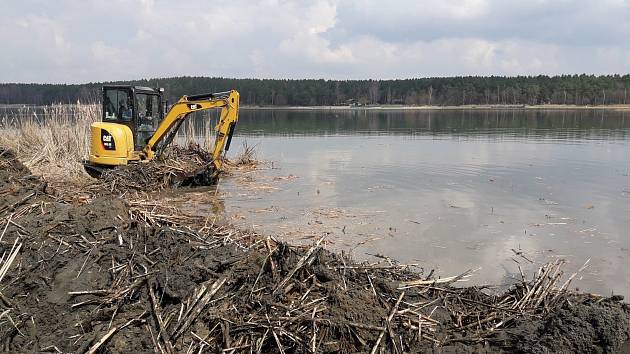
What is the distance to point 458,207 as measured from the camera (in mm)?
10578

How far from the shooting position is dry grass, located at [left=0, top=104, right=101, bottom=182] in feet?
44.6

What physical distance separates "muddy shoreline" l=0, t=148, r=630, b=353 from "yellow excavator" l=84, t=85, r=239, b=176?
6995 mm

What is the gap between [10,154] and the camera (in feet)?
32.2

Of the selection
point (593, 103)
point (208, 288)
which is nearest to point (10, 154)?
point (208, 288)

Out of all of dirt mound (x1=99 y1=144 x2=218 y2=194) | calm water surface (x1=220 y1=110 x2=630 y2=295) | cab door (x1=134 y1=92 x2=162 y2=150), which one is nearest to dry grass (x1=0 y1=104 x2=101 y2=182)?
dirt mound (x1=99 y1=144 x2=218 y2=194)

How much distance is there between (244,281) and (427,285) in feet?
5.92

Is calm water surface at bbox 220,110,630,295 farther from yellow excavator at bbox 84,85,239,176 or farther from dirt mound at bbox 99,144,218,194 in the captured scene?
yellow excavator at bbox 84,85,239,176

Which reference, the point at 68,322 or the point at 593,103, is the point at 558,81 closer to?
the point at 593,103

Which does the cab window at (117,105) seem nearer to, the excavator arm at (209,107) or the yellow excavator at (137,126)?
the yellow excavator at (137,126)

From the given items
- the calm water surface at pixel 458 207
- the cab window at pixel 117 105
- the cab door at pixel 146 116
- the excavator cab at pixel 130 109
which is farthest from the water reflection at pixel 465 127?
the cab window at pixel 117 105

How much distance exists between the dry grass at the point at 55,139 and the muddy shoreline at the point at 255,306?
27.8ft

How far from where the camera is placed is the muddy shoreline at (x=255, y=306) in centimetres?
408

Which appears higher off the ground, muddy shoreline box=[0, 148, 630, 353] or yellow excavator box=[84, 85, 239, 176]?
yellow excavator box=[84, 85, 239, 176]

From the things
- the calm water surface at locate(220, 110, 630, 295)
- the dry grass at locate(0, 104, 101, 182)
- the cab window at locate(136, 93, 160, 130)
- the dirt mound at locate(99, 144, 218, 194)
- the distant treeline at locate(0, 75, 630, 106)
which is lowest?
the calm water surface at locate(220, 110, 630, 295)
